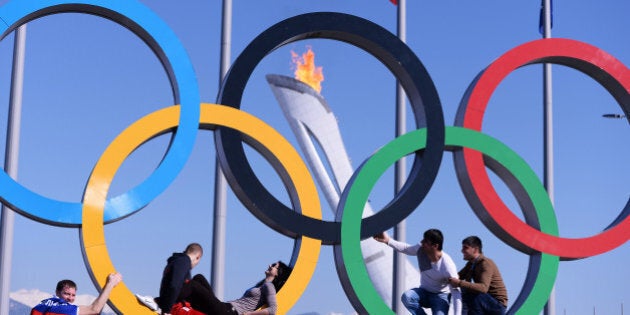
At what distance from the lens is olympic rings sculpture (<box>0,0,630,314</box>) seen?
459 inches

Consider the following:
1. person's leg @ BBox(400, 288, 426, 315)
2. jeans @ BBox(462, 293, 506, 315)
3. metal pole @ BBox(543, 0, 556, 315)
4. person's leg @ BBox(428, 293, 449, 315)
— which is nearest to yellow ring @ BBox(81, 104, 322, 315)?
person's leg @ BBox(400, 288, 426, 315)

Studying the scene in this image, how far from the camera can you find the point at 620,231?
1364cm

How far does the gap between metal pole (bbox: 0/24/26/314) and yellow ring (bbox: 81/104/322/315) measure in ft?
15.5

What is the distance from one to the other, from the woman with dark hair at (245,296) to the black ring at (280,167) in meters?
0.51

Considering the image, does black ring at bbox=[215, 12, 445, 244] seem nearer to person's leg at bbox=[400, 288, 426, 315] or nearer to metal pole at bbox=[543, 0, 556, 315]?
person's leg at bbox=[400, 288, 426, 315]

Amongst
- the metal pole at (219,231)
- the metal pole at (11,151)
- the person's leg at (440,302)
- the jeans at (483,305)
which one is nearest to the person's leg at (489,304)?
the jeans at (483,305)

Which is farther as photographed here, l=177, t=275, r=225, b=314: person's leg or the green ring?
the green ring

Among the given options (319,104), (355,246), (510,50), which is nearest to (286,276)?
(355,246)

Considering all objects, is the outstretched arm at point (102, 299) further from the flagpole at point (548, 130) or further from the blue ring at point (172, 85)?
the flagpole at point (548, 130)

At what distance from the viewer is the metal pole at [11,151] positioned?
15.9m

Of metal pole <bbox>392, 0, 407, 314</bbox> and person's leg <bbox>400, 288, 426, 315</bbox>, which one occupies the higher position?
metal pole <bbox>392, 0, 407, 314</bbox>

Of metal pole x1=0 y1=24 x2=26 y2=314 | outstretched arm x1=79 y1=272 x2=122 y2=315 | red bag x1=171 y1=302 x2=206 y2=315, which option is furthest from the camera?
metal pole x1=0 y1=24 x2=26 y2=314

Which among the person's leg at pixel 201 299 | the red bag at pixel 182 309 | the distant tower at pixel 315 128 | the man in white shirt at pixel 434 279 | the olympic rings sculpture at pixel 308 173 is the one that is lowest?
the red bag at pixel 182 309

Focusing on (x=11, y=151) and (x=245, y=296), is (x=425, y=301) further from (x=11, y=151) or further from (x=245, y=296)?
(x=11, y=151)
